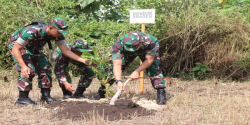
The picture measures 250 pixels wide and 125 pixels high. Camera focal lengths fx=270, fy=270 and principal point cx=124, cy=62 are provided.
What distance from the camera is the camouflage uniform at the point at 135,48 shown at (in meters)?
3.78

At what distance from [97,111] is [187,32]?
13.6 ft

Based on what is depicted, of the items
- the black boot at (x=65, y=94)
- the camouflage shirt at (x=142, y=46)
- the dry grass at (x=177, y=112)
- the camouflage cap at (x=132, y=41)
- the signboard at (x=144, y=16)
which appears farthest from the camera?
the signboard at (x=144, y=16)

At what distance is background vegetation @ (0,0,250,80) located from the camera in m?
6.92

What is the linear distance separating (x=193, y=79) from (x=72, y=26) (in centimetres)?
366

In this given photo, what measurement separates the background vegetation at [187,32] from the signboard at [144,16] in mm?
1729

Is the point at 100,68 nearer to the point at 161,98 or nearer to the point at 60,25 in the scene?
the point at 60,25

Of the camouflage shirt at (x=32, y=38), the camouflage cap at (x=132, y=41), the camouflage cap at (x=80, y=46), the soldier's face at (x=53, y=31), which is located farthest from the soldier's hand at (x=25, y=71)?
the camouflage cap at (x=132, y=41)

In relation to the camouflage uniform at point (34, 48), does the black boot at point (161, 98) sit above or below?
below

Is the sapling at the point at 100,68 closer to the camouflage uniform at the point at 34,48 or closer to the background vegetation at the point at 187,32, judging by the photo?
the camouflage uniform at the point at 34,48

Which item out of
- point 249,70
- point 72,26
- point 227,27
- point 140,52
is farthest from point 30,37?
point 249,70

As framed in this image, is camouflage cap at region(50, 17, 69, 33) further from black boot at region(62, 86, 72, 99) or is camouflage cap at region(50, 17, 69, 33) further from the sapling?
black boot at region(62, 86, 72, 99)

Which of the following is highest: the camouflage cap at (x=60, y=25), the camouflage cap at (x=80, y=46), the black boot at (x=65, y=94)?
the camouflage cap at (x=60, y=25)

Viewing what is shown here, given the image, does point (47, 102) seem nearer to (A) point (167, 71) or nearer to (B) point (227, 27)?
(A) point (167, 71)

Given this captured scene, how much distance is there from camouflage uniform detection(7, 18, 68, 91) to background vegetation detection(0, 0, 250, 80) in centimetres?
288
